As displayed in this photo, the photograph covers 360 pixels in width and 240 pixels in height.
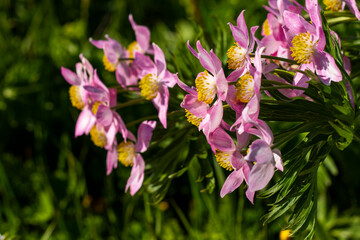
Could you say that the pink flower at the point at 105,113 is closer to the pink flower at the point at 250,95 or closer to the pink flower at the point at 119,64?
the pink flower at the point at 119,64

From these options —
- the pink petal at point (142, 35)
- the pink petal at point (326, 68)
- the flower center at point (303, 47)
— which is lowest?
the pink petal at point (142, 35)

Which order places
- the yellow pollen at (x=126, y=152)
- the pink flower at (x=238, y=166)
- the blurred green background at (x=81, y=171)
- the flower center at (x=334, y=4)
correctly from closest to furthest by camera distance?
the pink flower at (x=238, y=166)
the flower center at (x=334, y=4)
the yellow pollen at (x=126, y=152)
the blurred green background at (x=81, y=171)

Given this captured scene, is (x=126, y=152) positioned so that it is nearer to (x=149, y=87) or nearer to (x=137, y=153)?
(x=137, y=153)

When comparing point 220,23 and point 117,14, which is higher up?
point 220,23

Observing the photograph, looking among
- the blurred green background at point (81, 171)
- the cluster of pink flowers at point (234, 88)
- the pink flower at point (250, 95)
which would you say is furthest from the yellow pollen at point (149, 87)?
the blurred green background at point (81, 171)

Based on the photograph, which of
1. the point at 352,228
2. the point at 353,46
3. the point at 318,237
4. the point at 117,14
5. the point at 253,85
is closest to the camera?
the point at 253,85

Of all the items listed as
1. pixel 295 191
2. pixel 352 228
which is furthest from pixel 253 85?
pixel 352 228

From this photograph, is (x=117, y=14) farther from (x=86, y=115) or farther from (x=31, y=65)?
(x=86, y=115)
